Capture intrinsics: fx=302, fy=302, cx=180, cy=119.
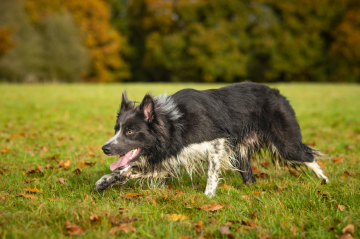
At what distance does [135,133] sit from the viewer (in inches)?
151

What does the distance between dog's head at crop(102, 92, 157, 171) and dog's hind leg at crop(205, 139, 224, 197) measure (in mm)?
825

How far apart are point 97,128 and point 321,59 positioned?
108 ft

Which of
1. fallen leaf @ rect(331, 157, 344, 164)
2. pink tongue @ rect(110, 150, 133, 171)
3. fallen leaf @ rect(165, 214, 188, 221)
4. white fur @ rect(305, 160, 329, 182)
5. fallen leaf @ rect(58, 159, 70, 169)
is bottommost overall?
fallen leaf @ rect(58, 159, 70, 169)

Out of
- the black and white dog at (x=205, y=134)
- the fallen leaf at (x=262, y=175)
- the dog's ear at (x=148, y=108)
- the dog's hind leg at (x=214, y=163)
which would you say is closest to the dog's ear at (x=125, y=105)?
the black and white dog at (x=205, y=134)

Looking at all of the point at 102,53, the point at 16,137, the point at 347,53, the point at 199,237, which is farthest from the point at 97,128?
the point at 347,53

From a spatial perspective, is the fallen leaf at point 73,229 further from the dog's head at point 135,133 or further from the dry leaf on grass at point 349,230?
the dry leaf on grass at point 349,230

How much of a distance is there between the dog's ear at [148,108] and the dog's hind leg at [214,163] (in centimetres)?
92

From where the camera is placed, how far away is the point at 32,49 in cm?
2936

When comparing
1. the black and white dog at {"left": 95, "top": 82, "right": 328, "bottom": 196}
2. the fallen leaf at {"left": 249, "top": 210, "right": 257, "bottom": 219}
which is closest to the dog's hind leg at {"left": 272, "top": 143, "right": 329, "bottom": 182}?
the black and white dog at {"left": 95, "top": 82, "right": 328, "bottom": 196}

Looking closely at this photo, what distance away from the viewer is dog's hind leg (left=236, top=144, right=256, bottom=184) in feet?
15.1

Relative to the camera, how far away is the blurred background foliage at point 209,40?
31391 mm

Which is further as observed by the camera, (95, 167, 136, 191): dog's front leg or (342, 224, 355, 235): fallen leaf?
(95, 167, 136, 191): dog's front leg

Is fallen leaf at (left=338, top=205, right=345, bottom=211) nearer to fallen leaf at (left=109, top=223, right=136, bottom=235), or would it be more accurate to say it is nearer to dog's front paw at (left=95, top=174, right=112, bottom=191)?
fallen leaf at (left=109, top=223, right=136, bottom=235)

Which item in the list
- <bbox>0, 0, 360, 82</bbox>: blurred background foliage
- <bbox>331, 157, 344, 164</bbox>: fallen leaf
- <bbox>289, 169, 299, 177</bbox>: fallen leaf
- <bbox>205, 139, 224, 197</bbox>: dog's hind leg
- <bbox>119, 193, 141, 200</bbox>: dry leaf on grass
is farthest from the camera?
<bbox>0, 0, 360, 82</bbox>: blurred background foliage
